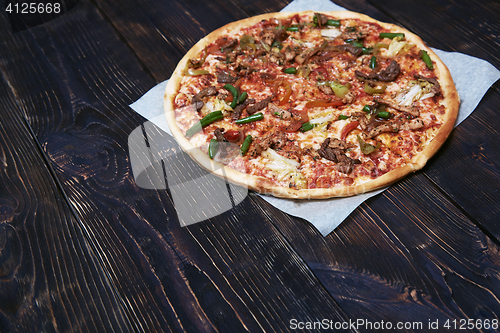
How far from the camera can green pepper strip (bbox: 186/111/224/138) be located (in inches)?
134

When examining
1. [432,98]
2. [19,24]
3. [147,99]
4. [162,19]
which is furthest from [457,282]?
[19,24]

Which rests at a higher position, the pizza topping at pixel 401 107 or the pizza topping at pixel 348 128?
the pizza topping at pixel 401 107

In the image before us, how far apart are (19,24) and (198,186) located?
3611mm

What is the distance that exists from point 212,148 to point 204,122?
35 centimetres

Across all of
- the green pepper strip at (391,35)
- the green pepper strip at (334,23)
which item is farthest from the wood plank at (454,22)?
the green pepper strip at (334,23)

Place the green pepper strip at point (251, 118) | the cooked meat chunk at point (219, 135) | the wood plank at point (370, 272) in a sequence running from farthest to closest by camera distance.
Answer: the green pepper strip at point (251, 118)
the cooked meat chunk at point (219, 135)
the wood plank at point (370, 272)

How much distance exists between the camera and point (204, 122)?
11.3 feet

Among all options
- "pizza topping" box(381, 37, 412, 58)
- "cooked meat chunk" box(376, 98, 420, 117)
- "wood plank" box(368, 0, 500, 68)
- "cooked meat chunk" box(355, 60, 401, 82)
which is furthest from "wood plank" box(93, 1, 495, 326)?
"wood plank" box(368, 0, 500, 68)

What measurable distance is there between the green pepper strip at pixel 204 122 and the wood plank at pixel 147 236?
58 centimetres

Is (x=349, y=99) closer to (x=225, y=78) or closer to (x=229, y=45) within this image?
(x=225, y=78)

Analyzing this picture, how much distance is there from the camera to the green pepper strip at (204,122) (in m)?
3.41

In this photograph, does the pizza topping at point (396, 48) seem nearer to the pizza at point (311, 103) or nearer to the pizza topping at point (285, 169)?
the pizza at point (311, 103)

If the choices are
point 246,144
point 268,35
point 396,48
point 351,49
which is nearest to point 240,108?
point 246,144

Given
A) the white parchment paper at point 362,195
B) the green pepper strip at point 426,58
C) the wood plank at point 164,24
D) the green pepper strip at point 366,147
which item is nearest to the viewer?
the white parchment paper at point 362,195
